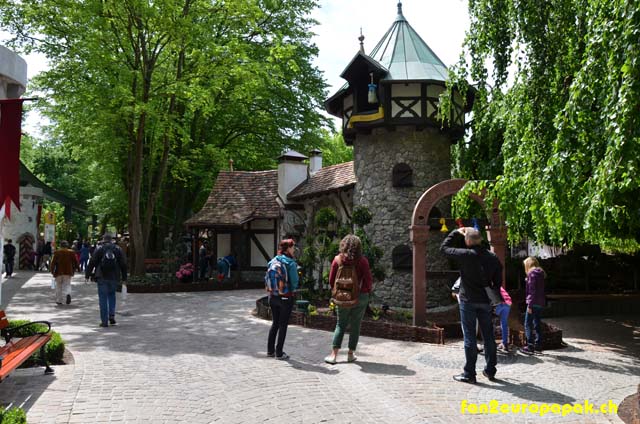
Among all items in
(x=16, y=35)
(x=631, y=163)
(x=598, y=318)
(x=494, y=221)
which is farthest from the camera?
(x=16, y=35)

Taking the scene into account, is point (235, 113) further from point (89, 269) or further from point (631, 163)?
point (631, 163)

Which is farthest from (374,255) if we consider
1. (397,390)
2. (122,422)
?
(122,422)

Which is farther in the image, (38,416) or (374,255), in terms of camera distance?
(374,255)

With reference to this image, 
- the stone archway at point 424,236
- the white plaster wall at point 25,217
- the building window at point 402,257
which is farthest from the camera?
the white plaster wall at point 25,217

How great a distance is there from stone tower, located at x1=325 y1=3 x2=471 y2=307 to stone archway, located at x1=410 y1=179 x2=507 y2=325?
4807 millimetres

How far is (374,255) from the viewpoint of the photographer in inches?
443

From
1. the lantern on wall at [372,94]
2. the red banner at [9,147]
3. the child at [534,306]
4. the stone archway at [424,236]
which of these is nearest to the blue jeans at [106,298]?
the red banner at [9,147]

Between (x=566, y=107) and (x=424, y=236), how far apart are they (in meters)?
4.18

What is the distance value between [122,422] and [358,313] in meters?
3.37

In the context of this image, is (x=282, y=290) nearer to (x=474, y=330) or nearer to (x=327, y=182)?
(x=474, y=330)

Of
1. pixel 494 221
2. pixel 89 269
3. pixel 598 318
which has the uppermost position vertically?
pixel 494 221

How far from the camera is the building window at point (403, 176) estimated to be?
14.7m

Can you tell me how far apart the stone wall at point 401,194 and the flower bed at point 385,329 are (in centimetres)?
496

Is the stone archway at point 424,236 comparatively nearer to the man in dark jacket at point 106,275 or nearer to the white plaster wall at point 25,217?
the man in dark jacket at point 106,275
